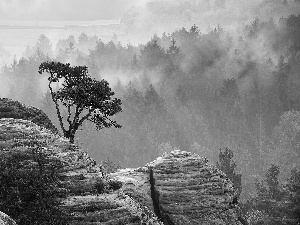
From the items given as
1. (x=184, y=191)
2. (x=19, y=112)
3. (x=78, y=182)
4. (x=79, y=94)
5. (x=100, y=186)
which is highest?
(x=79, y=94)

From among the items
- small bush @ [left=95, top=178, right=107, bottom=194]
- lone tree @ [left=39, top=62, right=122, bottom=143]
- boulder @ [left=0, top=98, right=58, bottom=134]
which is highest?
lone tree @ [left=39, top=62, right=122, bottom=143]

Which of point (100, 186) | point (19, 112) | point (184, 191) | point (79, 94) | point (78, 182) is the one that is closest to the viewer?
point (78, 182)

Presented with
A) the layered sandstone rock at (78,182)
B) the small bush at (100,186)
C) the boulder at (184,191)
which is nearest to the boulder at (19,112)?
the layered sandstone rock at (78,182)

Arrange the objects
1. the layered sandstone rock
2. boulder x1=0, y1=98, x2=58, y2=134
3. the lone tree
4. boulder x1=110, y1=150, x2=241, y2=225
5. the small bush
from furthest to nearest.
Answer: boulder x1=110, y1=150, x2=241, y2=225 < the lone tree < boulder x1=0, y1=98, x2=58, y2=134 < the small bush < the layered sandstone rock

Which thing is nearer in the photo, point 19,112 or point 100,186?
point 100,186

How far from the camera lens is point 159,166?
41500 millimetres

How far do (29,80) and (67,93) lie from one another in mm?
172961

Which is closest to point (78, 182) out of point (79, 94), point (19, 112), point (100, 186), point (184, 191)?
point (100, 186)

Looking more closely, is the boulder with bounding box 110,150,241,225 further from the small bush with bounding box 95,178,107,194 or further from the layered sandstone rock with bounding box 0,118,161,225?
the small bush with bounding box 95,178,107,194

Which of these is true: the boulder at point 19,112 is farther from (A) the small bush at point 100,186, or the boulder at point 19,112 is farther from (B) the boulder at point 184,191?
(A) the small bush at point 100,186

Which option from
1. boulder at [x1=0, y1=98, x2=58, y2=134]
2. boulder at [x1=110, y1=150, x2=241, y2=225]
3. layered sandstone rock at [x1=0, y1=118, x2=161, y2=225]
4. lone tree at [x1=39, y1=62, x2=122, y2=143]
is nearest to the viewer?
layered sandstone rock at [x1=0, y1=118, x2=161, y2=225]

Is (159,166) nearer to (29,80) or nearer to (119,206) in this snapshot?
(119,206)

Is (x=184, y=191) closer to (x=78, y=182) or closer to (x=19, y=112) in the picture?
(x=19, y=112)

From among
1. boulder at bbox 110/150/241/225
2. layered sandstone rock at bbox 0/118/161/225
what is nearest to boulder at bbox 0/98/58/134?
layered sandstone rock at bbox 0/118/161/225
